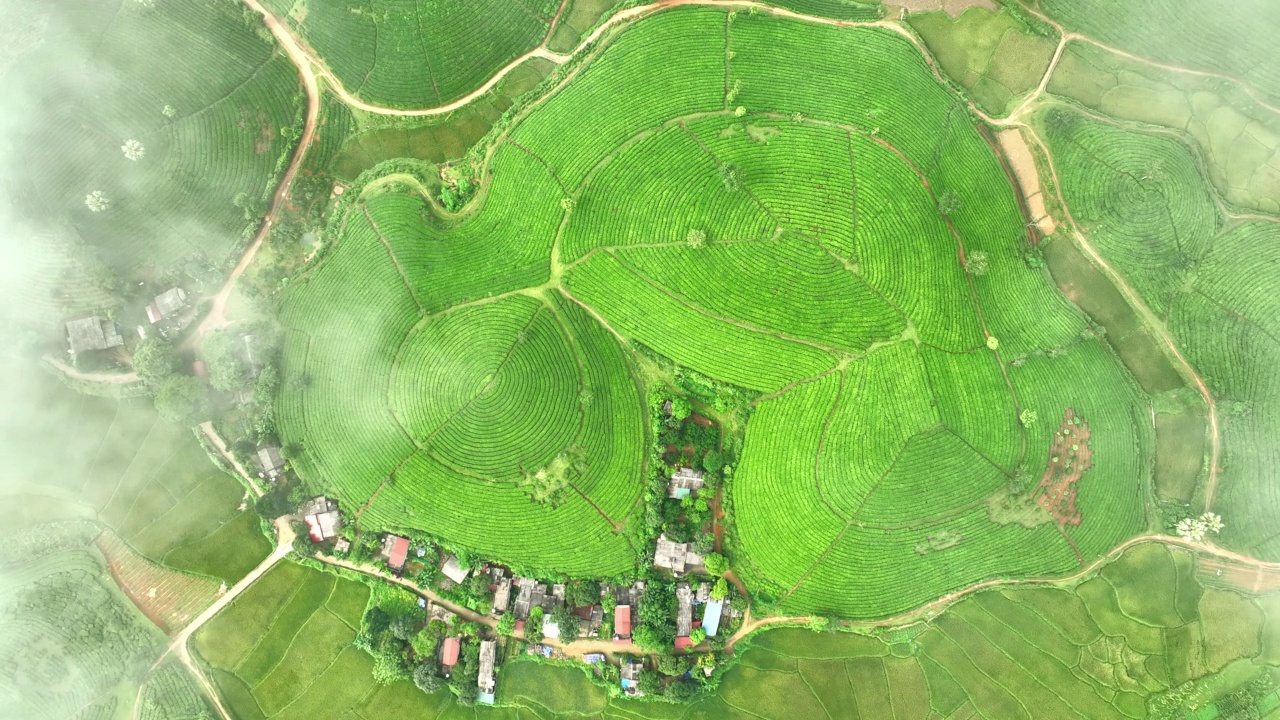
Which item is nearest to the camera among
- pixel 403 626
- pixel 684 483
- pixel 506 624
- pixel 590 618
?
pixel 506 624

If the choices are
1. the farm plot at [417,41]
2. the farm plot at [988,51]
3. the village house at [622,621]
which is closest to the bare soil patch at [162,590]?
the village house at [622,621]

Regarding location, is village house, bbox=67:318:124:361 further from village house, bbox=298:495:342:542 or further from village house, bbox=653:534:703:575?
village house, bbox=653:534:703:575

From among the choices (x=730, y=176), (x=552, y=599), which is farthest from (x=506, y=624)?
(x=730, y=176)

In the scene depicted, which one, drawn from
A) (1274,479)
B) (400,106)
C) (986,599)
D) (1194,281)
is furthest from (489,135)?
(1274,479)

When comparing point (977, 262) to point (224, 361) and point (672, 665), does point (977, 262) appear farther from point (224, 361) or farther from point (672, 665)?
point (224, 361)

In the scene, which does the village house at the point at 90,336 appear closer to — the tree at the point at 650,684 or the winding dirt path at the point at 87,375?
the winding dirt path at the point at 87,375

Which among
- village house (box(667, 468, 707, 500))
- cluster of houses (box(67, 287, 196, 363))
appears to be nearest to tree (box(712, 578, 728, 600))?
village house (box(667, 468, 707, 500))
